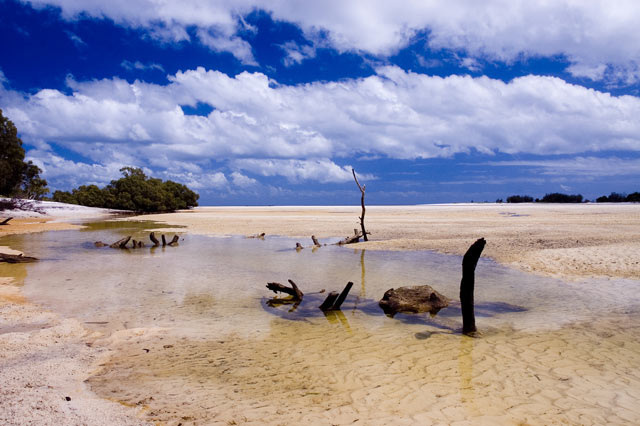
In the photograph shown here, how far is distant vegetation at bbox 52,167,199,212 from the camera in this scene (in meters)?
65.9

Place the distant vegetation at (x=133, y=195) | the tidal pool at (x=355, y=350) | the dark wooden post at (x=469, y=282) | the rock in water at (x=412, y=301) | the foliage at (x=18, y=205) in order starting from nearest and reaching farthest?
the tidal pool at (x=355, y=350) < the dark wooden post at (x=469, y=282) < the rock in water at (x=412, y=301) < the foliage at (x=18, y=205) < the distant vegetation at (x=133, y=195)

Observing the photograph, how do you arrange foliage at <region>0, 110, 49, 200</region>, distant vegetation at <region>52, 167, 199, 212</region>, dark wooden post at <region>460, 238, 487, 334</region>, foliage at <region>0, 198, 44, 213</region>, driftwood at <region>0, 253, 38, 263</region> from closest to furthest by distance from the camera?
dark wooden post at <region>460, 238, 487, 334</region>, driftwood at <region>0, 253, 38, 263</region>, foliage at <region>0, 110, 49, 200</region>, foliage at <region>0, 198, 44, 213</region>, distant vegetation at <region>52, 167, 199, 212</region>

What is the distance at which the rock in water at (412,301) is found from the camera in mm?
10523

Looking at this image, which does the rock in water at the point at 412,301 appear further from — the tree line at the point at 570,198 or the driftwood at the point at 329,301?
the tree line at the point at 570,198

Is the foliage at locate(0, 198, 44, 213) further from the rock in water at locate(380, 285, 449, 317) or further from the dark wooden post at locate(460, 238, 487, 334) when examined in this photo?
the dark wooden post at locate(460, 238, 487, 334)

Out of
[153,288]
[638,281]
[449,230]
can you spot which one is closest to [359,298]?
[153,288]

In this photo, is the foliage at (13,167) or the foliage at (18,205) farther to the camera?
the foliage at (18,205)

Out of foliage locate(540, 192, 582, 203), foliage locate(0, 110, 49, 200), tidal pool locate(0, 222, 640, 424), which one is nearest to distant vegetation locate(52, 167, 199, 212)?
foliage locate(0, 110, 49, 200)

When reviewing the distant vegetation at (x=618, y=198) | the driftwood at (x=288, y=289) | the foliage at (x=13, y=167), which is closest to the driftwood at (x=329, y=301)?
the driftwood at (x=288, y=289)

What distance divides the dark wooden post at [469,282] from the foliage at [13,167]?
49330 mm

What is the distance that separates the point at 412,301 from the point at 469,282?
244cm

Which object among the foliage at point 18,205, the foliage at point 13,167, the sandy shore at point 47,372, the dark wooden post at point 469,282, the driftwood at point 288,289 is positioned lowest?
the sandy shore at point 47,372

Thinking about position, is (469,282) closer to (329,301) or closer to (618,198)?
(329,301)

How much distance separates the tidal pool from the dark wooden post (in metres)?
0.37
